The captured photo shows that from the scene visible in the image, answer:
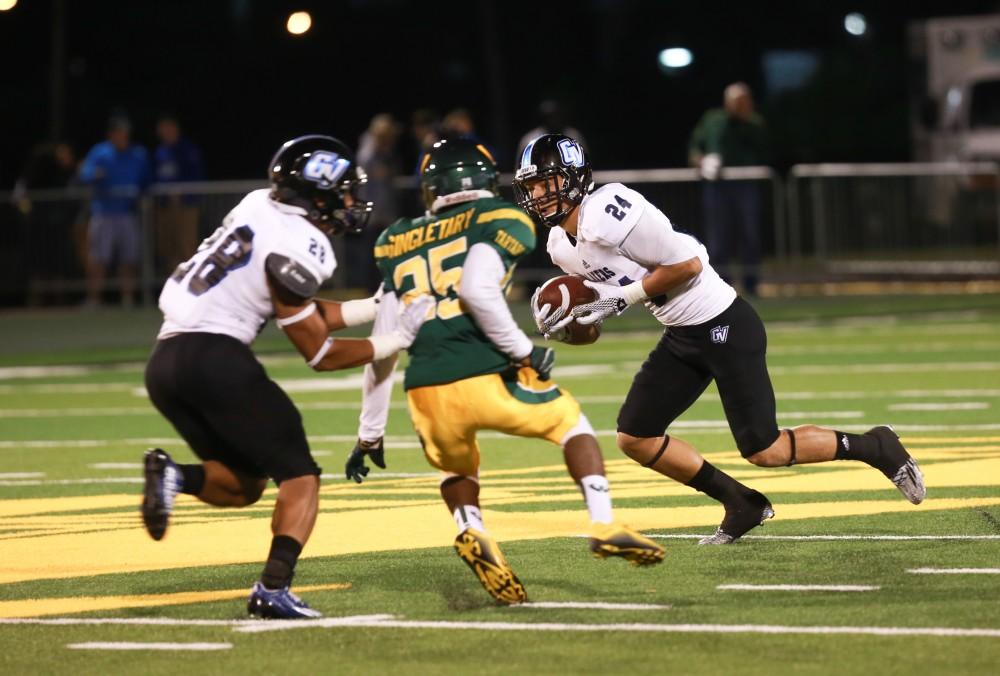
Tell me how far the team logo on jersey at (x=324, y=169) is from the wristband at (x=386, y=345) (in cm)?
59

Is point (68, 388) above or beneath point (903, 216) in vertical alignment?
above

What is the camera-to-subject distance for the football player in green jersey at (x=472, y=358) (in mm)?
7355

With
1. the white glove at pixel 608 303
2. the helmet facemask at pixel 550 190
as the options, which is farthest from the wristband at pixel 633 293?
the helmet facemask at pixel 550 190

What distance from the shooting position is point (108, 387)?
56.3 feet

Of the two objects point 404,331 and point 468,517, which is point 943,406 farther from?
point 404,331

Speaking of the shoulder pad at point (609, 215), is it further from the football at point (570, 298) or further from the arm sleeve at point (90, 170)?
the arm sleeve at point (90, 170)

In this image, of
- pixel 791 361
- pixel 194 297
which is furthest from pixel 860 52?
pixel 194 297

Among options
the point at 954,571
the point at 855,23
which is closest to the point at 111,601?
the point at 954,571

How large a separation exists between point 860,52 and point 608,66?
19.7ft

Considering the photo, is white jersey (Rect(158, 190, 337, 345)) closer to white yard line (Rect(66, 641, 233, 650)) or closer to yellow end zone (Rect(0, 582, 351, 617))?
yellow end zone (Rect(0, 582, 351, 617))

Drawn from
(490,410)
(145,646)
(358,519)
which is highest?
(490,410)

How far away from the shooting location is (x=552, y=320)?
27.6 ft

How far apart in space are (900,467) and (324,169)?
294 centimetres

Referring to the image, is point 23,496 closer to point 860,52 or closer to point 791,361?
point 791,361
